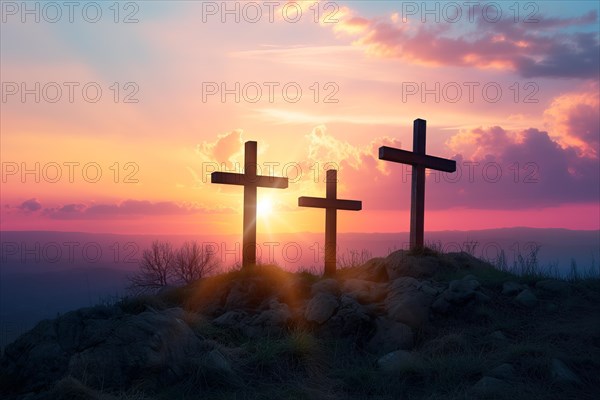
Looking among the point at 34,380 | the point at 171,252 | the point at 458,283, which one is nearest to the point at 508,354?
the point at 458,283

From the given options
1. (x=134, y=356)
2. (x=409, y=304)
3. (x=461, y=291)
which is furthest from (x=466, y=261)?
(x=134, y=356)

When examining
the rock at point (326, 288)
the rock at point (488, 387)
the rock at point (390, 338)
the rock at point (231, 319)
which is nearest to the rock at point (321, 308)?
the rock at point (326, 288)

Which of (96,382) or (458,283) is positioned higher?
(458,283)

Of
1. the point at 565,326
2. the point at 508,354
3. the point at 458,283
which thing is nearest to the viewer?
the point at 508,354

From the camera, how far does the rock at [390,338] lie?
10359 millimetres

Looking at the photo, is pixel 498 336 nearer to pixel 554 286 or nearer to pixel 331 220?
pixel 554 286

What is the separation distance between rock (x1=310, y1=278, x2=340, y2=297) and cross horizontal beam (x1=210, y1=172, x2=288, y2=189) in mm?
3488

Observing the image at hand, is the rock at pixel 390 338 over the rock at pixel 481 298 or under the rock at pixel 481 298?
under

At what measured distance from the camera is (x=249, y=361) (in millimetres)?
9344

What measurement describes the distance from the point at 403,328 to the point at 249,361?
2754mm

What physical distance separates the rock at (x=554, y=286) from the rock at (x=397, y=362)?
4.27 m

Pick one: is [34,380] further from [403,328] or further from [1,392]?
[403,328]

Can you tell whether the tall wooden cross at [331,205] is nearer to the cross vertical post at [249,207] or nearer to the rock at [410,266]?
the cross vertical post at [249,207]

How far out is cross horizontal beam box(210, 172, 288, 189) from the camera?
48.9 ft
